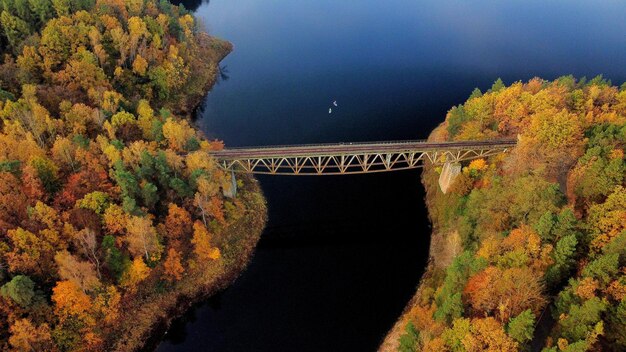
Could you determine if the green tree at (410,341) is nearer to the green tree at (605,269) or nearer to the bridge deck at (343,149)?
the green tree at (605,269)

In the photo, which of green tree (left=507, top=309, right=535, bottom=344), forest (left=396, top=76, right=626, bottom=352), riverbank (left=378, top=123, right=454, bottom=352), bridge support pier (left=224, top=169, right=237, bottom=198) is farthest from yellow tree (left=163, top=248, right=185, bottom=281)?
green tree (left=507, top=309, right=535, bottom=344)

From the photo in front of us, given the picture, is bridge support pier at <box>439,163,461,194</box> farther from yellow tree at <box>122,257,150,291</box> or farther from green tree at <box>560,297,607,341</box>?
yellow tree at <box>122,257,150,291</box>

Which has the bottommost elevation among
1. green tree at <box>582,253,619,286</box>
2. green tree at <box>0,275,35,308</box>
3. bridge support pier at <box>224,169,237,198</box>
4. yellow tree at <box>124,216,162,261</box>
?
green tree at <box>0,275,35,308</box>

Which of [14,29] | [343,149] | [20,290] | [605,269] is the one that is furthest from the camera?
[14,29]

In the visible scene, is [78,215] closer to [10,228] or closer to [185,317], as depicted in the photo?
[10,228]

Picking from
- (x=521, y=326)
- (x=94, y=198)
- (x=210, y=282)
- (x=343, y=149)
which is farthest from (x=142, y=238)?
(x=521, y=326)

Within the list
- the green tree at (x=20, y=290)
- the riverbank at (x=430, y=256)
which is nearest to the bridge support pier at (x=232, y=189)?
the green tree at (x=20, y=290)

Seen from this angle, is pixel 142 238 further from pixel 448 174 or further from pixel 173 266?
pixel 448 174
